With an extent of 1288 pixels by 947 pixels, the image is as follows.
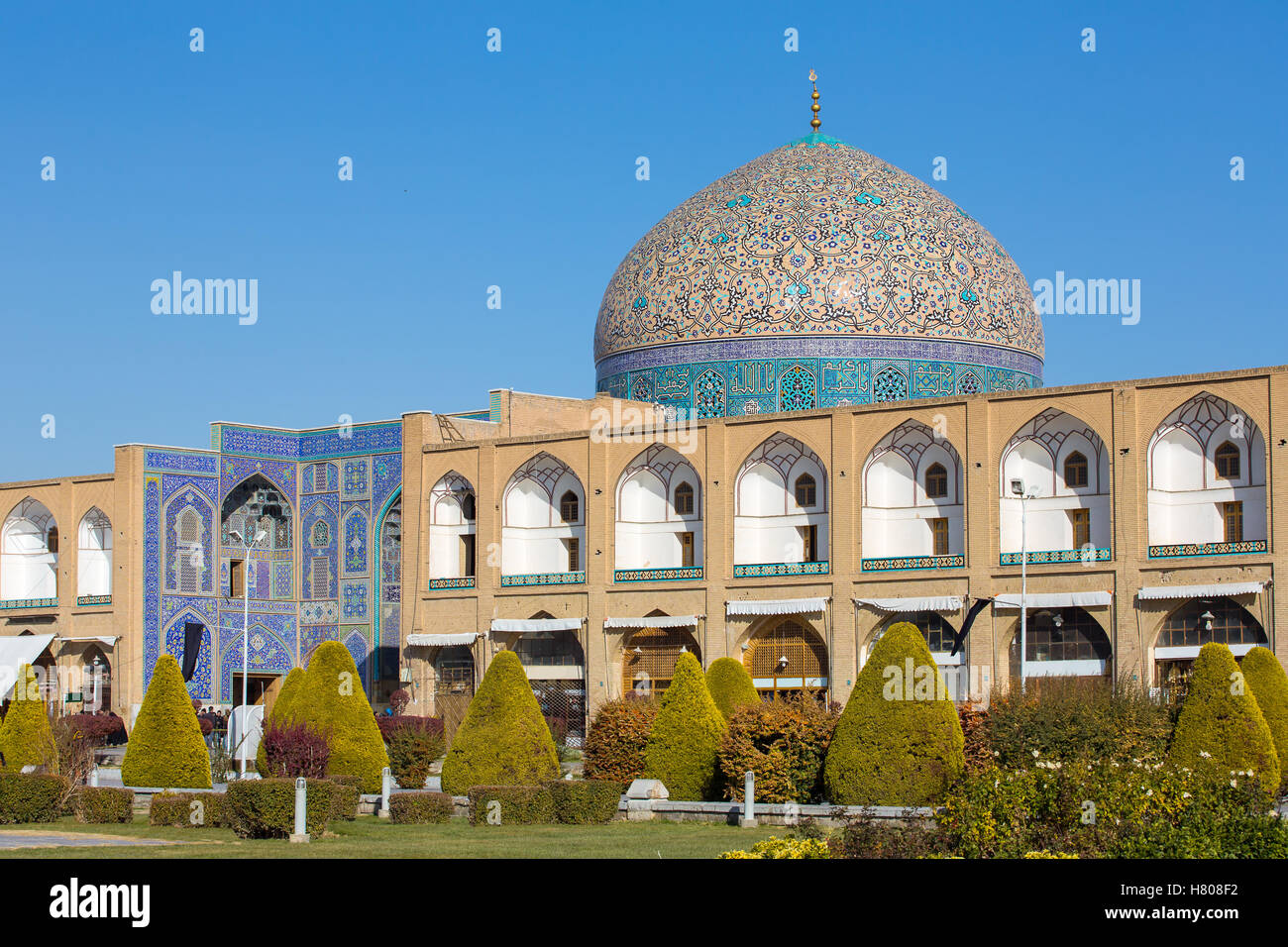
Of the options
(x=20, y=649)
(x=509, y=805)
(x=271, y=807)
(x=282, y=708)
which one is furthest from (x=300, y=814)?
(x=20, y=649)

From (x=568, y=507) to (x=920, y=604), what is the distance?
809 centimetres

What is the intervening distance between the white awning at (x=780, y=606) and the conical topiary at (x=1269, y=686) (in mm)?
10419

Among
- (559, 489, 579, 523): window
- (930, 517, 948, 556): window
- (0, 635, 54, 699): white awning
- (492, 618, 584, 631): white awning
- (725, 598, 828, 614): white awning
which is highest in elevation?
(559, 489, 579, 523): window

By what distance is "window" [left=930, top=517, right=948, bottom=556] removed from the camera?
31469 mm

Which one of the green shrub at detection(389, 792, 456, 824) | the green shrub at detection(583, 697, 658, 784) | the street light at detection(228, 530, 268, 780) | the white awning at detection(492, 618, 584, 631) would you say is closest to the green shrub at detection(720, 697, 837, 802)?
the green shrub at detection(583, 697, 658, 784)

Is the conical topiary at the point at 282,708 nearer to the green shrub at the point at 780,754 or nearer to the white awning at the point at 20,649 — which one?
the green shrub at the point at 780,754

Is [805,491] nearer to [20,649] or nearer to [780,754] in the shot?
[780,754]

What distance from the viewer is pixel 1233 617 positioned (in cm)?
2789

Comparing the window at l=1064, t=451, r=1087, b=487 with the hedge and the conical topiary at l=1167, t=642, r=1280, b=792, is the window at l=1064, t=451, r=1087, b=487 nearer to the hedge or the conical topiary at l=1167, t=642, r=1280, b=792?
the conical topiary at l=1167, t=642, r=1280, b=792

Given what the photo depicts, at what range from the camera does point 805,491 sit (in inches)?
1294

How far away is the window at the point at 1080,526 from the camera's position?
3003 cm

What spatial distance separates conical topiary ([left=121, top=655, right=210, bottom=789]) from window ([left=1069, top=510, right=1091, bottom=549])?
585 inches

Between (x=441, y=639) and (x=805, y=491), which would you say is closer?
(x=805, y=491)
